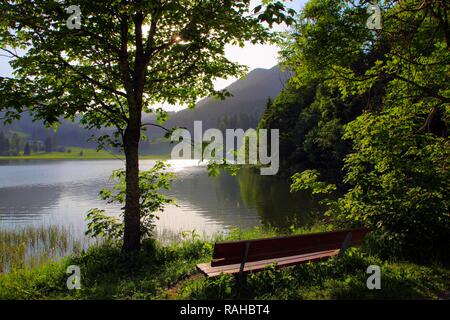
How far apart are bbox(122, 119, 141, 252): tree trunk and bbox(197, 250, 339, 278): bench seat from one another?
3.60 meters

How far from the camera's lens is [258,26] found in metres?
7.91

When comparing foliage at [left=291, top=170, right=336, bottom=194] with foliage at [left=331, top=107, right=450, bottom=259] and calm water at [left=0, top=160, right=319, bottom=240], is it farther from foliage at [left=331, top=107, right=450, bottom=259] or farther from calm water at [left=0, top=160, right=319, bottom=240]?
calm water at [left=0, top=160, right=319, bottom=240]

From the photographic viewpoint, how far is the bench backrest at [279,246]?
537cm

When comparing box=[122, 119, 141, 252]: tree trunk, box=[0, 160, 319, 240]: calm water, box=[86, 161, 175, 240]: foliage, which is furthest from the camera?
box=[0, 160, 319, 240]: calm water

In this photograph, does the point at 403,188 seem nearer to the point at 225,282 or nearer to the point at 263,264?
the point at 263,264

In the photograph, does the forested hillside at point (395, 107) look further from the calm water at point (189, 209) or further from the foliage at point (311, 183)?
the calm water at point (189, 209)

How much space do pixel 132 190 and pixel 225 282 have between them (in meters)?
4.43

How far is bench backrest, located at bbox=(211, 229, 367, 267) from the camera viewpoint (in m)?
5.37

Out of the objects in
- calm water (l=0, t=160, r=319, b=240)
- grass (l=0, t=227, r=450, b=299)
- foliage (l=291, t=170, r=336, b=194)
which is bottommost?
calm water (l=0, t=160, r=319, b=240)

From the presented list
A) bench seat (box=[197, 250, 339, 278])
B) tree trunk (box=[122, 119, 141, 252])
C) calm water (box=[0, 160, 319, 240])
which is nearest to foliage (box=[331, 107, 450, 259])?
bench seat (box=[197, 250, 339, 278])

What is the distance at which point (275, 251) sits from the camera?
5980 millimetres

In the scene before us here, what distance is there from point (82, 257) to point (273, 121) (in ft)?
159

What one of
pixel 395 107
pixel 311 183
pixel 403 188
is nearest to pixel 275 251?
pixel 311 183

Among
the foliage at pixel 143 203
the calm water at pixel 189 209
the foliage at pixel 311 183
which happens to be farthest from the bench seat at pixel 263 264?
the calm water at pixel 189 209
